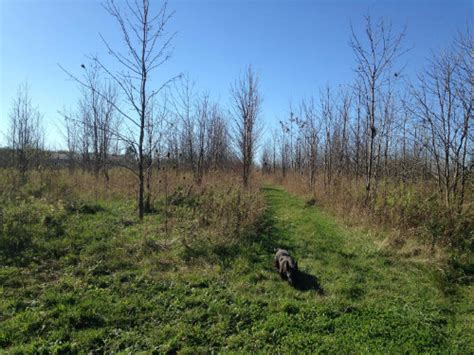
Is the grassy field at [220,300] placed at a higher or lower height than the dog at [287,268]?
lower

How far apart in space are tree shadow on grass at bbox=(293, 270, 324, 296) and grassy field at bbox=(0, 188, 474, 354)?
0.06ft

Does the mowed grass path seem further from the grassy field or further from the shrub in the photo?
the shrub

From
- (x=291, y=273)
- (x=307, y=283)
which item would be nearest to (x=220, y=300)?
(x=291, y=273)

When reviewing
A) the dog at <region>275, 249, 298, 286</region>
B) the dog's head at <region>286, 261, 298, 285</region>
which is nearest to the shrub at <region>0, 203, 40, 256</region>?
the dog at <region>275, 249, 298, 286</region>

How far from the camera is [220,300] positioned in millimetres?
4113

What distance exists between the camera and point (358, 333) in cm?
337

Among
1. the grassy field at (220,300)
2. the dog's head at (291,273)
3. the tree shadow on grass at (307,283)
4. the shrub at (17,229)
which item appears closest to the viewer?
the grassy field at (220,300)

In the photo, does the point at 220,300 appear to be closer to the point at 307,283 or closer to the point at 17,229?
the point at 307,283

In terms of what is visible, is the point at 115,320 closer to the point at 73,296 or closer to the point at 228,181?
the point at 73,296

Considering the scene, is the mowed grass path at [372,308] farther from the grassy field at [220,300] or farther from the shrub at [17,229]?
the shrub at [17,229]

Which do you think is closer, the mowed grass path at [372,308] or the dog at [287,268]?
the mowed grass path at [372,308]

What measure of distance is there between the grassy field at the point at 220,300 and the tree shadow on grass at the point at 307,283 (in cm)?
2

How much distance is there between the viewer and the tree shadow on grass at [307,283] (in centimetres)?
455

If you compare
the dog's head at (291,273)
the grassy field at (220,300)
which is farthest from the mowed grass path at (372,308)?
the dog's head at (291,273)
